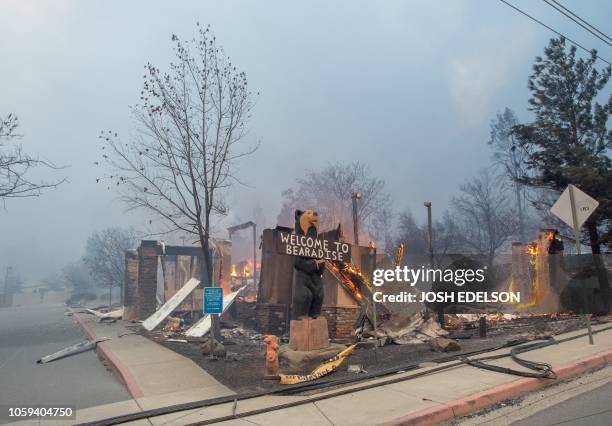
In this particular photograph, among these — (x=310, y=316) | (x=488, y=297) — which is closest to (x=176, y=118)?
(x=310, y=316)

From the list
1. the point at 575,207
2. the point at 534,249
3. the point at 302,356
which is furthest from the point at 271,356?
the point at 534,249

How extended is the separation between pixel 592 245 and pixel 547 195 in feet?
37.9

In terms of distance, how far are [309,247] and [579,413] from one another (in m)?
4.76

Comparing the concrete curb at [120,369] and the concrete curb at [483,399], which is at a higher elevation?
the concrete curb at [483,399]

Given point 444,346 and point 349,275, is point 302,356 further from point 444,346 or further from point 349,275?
point 349,275

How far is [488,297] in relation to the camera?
54.8ft

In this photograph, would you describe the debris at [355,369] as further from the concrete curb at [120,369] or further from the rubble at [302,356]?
the concrete curb at [120,369]

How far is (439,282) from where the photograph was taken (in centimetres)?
1509

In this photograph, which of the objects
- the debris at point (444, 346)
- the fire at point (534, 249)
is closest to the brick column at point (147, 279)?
the debris at point (444, 346)

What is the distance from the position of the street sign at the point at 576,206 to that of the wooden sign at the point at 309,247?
15.3 feet

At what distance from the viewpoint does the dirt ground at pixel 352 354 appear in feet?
23.5

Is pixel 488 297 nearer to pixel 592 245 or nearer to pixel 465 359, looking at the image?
pixel 592 245

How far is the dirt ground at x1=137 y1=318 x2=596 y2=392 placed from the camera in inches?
281

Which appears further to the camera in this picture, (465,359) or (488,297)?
(488,297)
